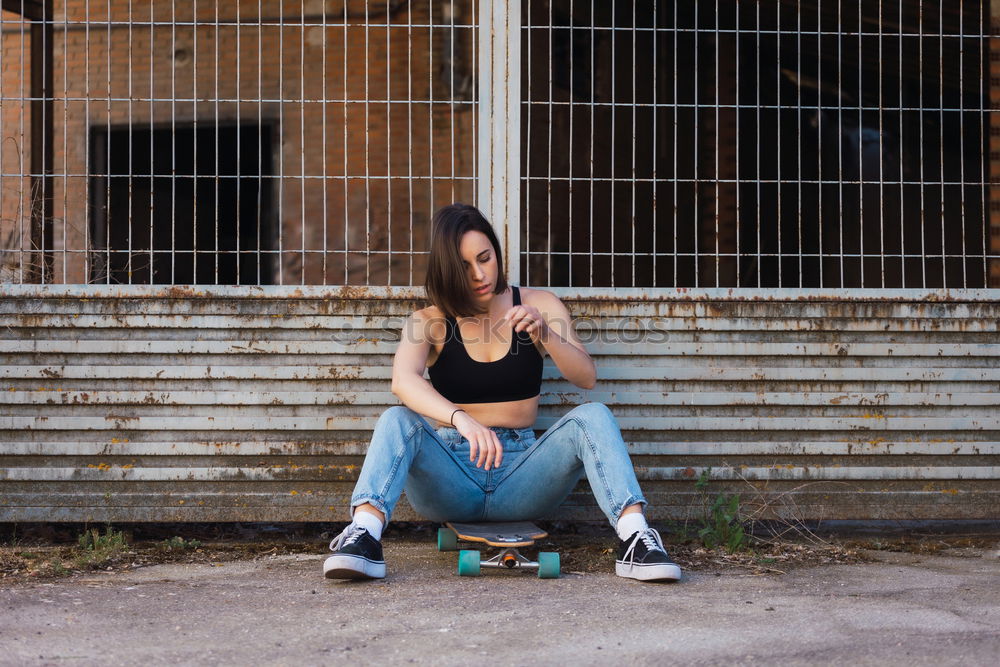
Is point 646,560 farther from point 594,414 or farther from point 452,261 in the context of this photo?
point 452,261

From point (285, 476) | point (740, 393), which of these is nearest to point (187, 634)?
point (285, 476)

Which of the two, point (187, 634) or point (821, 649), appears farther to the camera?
point (187, 634)

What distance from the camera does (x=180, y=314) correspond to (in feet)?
13.3

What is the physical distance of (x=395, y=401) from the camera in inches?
161

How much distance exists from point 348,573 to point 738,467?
1.88m

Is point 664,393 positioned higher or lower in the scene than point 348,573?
higher

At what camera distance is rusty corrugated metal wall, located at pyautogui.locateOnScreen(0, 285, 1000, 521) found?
402 centimetres

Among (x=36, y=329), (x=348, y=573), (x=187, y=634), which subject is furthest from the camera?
(x=36, y=329)

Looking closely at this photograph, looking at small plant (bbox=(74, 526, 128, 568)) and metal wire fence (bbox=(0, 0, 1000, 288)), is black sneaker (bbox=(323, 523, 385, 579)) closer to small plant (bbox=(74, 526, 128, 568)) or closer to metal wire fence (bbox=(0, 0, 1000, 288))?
small plant (bbox=(74, 526, 128, 568))

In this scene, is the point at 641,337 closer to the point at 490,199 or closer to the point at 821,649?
the point at 490,199

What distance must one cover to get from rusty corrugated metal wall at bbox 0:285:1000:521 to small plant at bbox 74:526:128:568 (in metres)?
0.21

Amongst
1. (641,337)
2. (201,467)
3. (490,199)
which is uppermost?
(490,199)

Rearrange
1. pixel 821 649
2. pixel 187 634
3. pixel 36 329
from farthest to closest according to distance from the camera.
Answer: pixel 36 329, pixel 187 634, pixel 821 649

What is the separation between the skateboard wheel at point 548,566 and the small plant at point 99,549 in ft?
5.54
